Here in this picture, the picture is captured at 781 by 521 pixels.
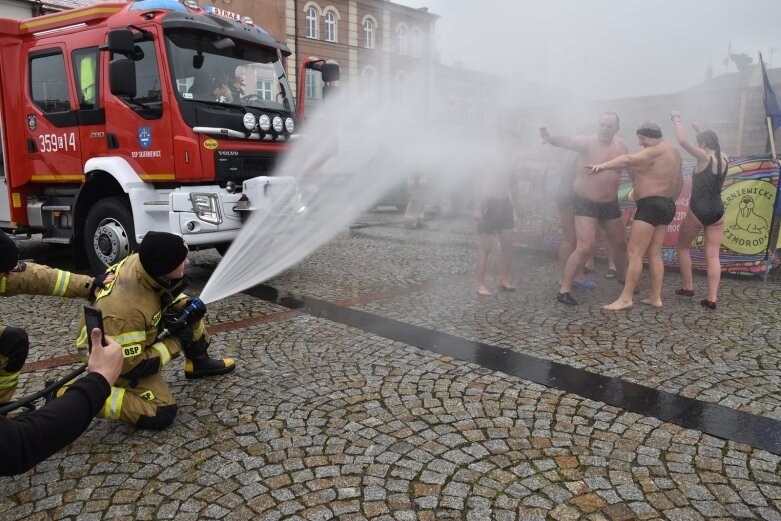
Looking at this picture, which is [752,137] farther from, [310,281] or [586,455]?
[586,455]

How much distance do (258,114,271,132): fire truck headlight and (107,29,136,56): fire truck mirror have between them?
150cm

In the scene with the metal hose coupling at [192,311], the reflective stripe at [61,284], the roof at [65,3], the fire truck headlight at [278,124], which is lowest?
the metal hose coupling at [192,311]

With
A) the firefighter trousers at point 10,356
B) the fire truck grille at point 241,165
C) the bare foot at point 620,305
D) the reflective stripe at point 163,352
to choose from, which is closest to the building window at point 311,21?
the fire truck grille at point 241,165

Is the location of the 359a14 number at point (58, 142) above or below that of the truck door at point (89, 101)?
below

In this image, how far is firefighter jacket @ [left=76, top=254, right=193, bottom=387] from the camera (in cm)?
296

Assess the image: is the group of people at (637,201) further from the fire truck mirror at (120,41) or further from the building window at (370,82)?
the fire truck mirror at (120,41)

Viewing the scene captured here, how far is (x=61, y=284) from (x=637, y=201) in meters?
5.10

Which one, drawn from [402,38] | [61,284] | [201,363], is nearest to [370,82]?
[402,38]

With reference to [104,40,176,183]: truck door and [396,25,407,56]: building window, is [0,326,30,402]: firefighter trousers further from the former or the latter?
[396,25,407,56]: building window

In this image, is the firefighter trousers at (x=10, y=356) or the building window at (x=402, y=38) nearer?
the firefighter trousers at (x=10, y=356)

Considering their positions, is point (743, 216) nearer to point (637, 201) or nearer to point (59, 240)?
point (637, 201)

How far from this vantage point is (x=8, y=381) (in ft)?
9.70

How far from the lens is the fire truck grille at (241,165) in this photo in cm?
607

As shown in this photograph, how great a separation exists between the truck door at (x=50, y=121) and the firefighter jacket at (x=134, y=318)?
431cm
